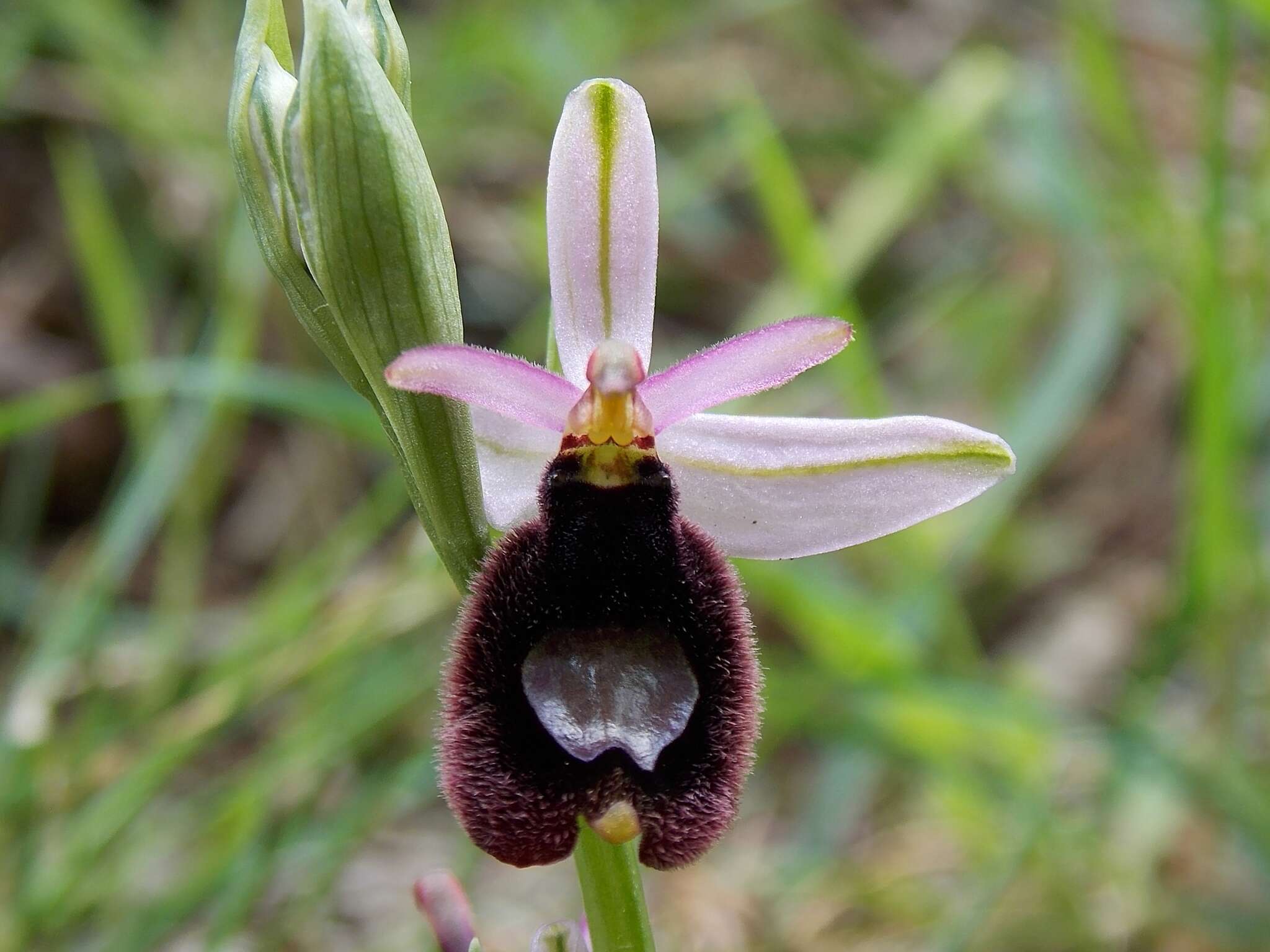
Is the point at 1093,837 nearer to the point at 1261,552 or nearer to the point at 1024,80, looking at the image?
the point at 1261,552

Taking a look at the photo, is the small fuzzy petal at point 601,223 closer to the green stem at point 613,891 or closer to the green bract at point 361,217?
the green bract at point 361,217

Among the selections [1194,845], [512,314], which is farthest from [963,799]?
[512,314]

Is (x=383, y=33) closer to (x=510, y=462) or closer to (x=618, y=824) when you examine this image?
(x=510, y=462)

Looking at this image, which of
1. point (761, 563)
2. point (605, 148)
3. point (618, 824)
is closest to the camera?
point (618, 824)

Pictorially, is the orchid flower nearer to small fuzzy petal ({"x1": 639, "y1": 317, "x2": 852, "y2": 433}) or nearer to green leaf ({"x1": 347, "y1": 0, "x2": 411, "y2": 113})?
small fuzzy petal ({"x1": 639, "y1": 317, "x2": 852, "y2": 433})

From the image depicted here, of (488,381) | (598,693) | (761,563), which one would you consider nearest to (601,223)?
(488,381)

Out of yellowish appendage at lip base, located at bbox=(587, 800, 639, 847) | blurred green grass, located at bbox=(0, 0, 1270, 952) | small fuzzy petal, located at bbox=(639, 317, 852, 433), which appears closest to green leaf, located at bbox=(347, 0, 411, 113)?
small fuzzy petal, located at bbox=(639, 317, 852, 433)
